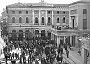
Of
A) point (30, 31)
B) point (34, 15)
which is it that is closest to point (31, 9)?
point (34, 15)

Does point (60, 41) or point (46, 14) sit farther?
point (46, 14)

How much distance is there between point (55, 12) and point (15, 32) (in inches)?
469

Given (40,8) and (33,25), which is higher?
(40,8)

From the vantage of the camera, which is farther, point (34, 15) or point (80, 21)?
point (34, 15)

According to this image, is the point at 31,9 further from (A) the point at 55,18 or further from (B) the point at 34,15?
(A) the point at 55,18

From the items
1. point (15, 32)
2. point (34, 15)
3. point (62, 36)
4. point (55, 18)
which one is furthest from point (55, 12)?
point (62, 36)

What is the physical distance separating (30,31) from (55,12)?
27.8 ft

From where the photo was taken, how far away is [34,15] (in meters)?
55.8

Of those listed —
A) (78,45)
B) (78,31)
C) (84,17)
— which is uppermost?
(84,17)

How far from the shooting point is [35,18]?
56094 millimetres

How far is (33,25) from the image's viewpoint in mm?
55062

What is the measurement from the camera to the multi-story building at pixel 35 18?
54781mm

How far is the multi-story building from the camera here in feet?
180

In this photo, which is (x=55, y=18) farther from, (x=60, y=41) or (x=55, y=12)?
(x=60, y=41)
